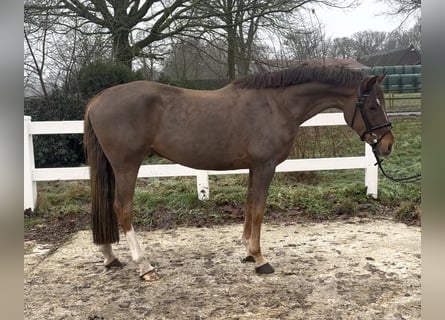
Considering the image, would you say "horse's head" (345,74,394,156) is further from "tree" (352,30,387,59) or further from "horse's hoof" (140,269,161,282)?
"tree" (352,30,387,59)

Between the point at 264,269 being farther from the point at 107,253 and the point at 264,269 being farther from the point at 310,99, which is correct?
the point at 310,99

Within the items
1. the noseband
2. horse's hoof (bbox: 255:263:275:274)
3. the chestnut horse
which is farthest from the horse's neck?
horse's hoof (bbox: 255:263:275:274)

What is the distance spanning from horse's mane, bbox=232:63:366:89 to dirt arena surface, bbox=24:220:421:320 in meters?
1.56

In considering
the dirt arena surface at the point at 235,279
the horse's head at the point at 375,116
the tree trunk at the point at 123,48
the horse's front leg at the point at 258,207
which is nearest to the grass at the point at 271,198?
the dirt arena surface at the point at 235,279

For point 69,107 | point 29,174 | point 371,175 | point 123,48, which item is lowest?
point 371,175

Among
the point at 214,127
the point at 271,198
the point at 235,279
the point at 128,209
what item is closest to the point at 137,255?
the point at 128,209

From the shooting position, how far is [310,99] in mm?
3197

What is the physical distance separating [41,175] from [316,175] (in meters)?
4.00

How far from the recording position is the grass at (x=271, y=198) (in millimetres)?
4715

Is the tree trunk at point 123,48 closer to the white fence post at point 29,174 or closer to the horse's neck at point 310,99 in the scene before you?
the white fence post at point 29,174

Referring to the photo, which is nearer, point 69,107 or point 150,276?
point 150,276

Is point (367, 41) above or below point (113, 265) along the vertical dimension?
above

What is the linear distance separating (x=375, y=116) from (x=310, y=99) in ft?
1.78
